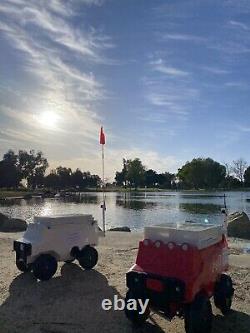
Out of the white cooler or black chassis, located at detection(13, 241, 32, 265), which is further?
black chassis, located at detection(13, 241, 32, 265)

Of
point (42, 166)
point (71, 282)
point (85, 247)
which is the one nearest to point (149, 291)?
point (71, 282)

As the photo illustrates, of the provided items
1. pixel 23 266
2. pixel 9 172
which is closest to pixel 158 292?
pixel 23 266

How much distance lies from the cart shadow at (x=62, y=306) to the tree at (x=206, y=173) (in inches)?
4683

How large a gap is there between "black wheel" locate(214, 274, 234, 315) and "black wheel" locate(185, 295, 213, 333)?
76cm

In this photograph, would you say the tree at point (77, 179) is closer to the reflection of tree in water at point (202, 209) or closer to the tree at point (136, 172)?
the tree at point (136, 172)

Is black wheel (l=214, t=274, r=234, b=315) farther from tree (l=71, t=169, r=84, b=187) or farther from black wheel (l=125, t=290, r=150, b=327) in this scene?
tree (l=71, t=169, r=84, b=187)

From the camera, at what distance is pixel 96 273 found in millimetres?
9023

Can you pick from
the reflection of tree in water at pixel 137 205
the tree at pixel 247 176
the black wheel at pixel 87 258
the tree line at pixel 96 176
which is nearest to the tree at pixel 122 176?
the tree line at pixel 96 176

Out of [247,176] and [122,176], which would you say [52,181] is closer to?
[122,176]

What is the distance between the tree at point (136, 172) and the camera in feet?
440

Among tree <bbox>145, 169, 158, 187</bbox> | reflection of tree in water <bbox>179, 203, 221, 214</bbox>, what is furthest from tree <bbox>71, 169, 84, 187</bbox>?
reflection of tree in water <bbox>179, 203, 221, 214</bbox>

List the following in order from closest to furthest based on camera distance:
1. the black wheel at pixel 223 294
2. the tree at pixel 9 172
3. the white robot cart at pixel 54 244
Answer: the black wheel at pixel 223 294 < the white robot cart at pixel 54 244 < the tree at pixel 9 172

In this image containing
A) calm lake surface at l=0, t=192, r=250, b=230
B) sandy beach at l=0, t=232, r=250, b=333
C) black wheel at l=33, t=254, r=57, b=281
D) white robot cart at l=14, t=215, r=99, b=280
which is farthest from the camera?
calm lake surface at l=0, t=192, r=250, b=230

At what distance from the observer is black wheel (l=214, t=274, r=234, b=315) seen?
20.4ft
